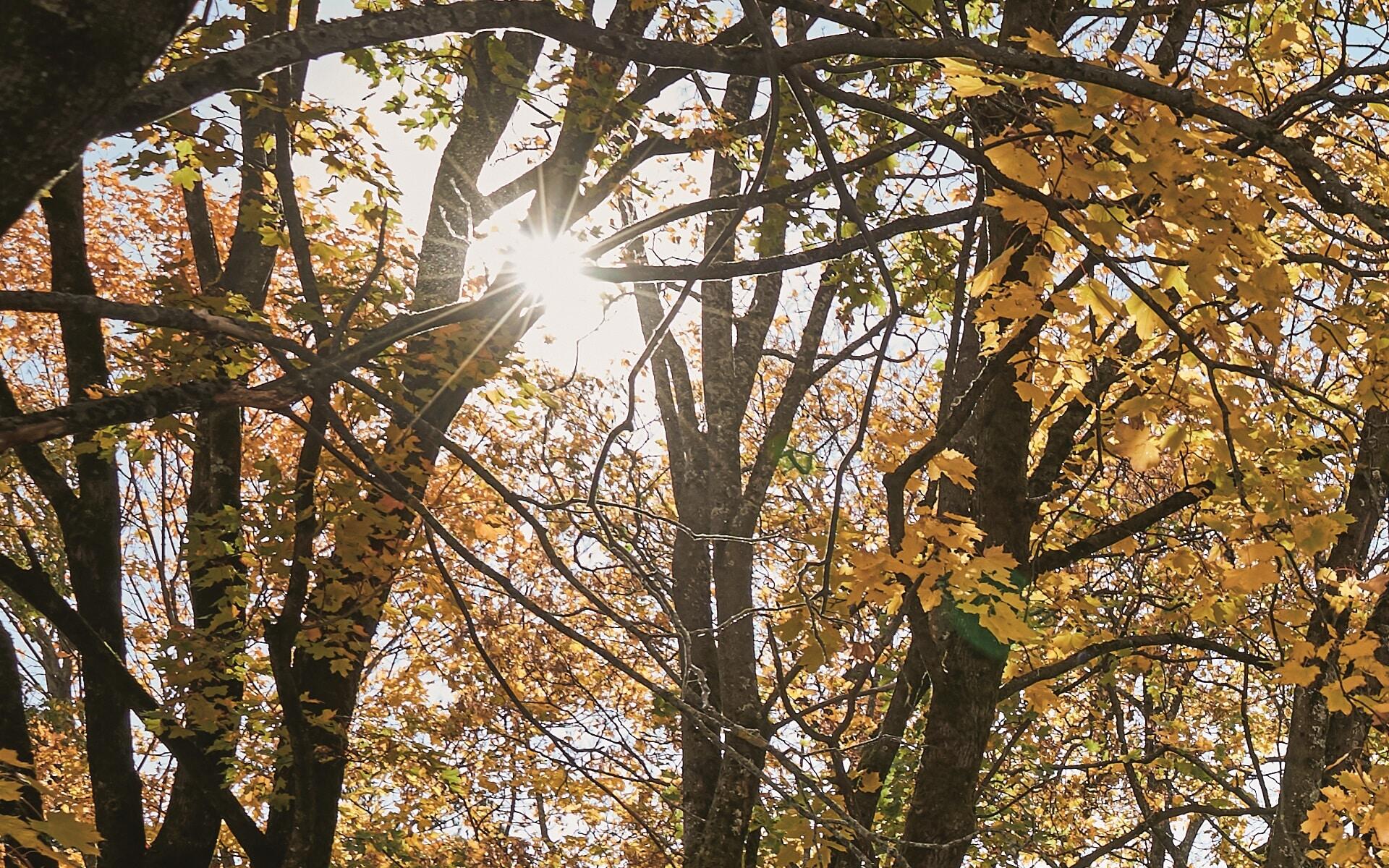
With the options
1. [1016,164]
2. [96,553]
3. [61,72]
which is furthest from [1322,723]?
[96,553]

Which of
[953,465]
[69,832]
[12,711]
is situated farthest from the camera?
[12,711]

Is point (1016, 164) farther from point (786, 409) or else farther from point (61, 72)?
point (786, 409)

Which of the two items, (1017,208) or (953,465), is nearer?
(1017,208)

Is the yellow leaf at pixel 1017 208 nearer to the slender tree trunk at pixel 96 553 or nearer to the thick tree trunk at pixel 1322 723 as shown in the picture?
the thick tree trunk at pixel 1322 723

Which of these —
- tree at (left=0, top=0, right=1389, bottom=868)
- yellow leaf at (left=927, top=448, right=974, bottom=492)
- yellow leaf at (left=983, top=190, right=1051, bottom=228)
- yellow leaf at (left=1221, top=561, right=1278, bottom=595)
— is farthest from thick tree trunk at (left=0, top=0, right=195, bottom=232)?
yellow leaf at (left=1221, top=561, right=1278, bottom=595)

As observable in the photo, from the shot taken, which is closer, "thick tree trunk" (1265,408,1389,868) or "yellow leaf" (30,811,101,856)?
"yellow leaf" (30,811,101,856)

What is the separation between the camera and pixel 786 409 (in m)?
6.84

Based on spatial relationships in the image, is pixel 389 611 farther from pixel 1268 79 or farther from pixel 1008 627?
pixel 1268 79

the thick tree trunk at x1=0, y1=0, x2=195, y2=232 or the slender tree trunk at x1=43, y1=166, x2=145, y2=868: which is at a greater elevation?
the slender tree trunk at x1=43, y1=166, x2=145, y2=868

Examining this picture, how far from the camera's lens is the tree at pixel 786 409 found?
7.75 feet

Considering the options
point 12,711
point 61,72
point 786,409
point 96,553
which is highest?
point 786,409

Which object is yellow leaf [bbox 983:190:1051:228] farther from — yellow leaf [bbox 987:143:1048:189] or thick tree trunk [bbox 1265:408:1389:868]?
thick tree trunk [bbox 1265:408:1389:868]

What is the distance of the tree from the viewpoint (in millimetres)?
2361

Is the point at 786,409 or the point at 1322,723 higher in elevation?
the point at 786,409
